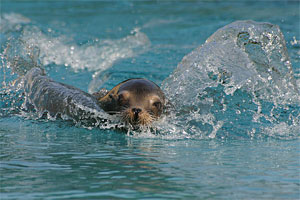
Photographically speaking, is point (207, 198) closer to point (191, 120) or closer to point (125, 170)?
point (125, 170)

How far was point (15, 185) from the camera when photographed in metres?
3.27

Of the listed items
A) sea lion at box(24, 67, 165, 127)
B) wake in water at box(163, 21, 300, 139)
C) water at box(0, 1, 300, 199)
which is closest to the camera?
water at box(0, 1, 300, 199)

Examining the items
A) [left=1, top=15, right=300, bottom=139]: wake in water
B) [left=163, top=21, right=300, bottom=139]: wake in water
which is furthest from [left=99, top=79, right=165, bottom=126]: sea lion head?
[left=163, top=21, right=300, bottom=139]: wake in water

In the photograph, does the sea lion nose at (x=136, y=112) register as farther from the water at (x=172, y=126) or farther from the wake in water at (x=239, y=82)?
the wake in water at (x=239, y=82)

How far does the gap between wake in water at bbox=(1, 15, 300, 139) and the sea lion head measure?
0.17 meters

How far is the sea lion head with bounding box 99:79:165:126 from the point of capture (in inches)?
222

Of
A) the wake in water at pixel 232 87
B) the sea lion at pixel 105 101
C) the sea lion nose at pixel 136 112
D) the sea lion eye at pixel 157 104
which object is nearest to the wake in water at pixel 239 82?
the wake in water at pixel 232 87

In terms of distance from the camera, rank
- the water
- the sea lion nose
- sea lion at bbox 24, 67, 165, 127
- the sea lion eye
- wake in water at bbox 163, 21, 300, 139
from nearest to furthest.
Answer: the water → the sea lion nose → sea lion at bbox 24, 67, 165, 127 → the sea lion eye → wake in water at bbox 163, 21, 300, 139

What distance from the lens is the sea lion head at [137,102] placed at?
18.5 ft

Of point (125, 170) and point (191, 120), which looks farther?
point (191, 120)

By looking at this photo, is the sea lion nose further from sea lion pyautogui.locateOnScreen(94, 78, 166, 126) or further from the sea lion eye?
the sea lion eye

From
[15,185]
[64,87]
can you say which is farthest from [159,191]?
[64,87]

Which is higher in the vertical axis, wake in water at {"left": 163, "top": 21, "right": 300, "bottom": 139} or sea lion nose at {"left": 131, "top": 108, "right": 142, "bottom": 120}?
wake in water at {"left": 163, "top": 21, "right": 300, "bottom": 139}

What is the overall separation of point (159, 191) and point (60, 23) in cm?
1591
